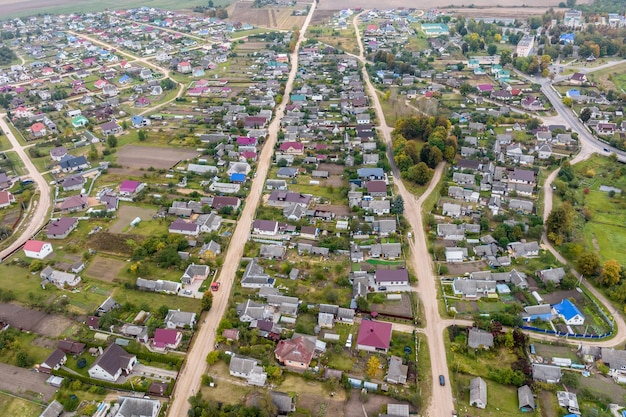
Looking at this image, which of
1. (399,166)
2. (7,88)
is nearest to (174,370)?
(399,166)

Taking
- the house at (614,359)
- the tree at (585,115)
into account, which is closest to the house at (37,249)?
the house at (614,359)

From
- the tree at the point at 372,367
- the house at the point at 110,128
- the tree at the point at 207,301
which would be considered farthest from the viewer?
the house at the point at 110,128

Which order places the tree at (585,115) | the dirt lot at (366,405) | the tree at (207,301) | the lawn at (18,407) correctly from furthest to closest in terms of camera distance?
the tree at (585,115) < the tree at (207,301) < the lawn at (18,407) < the dirt lot at (366,405)

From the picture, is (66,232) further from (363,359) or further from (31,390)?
(363,359)

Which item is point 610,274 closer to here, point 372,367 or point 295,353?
point 372,367

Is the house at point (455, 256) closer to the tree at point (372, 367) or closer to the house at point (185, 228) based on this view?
the tree at point (372, 367)
